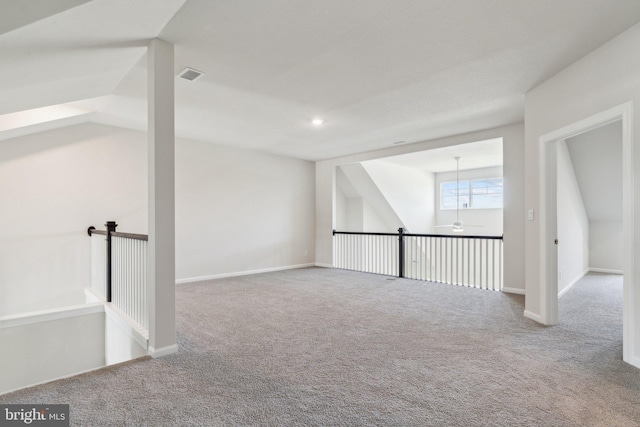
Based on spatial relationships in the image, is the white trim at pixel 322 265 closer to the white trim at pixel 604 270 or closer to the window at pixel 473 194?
the window at pixel 473 194

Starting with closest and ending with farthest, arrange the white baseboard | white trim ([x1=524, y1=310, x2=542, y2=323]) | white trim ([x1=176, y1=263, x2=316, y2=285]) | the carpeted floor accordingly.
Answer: the carpeted floor → the white baseboard → white trim ([x1=524, y1=310, x2=542, y2=323]) → white trim ([x1=176, y1=263, x2=316, y2=285])

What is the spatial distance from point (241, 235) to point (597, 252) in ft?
23.7

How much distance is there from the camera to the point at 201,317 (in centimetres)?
363

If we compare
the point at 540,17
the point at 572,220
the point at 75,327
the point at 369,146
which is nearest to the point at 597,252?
the point at 572,220

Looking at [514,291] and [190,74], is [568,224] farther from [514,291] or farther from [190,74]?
[190,74]

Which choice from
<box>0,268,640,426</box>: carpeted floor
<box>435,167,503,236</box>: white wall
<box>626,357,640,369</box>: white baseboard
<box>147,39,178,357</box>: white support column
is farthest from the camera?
<box>435,167,503,236</box>: white wall

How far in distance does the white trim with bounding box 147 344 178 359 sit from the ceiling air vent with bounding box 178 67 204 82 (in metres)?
2.50

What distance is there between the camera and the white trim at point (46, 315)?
3.22 metres

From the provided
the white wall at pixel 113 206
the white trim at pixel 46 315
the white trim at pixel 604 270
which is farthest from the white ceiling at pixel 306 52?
the white trim at pixel 604 270

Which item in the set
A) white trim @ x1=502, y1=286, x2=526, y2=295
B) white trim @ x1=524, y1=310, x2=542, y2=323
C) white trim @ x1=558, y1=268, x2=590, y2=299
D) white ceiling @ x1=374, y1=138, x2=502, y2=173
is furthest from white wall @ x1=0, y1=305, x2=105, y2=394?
white trim @ x1=558, y1=268, x2=590, y2=299

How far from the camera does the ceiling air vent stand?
10.0 ft

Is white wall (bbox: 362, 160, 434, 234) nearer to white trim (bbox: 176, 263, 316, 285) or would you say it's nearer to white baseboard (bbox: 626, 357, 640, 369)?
white trim (bbox: 176, 263, 316, 285)

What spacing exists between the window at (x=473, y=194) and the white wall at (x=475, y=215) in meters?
0.11

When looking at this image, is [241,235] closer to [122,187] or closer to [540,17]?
[122,187]
